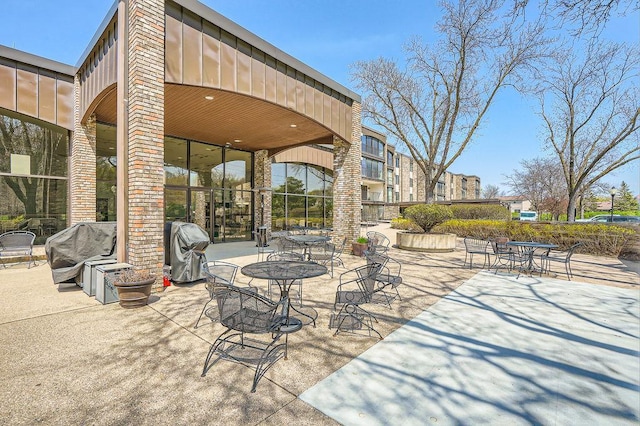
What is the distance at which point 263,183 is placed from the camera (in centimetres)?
1445

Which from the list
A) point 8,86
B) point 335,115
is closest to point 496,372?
point 335,115

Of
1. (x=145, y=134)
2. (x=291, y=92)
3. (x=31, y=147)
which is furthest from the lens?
(x=31, y=147)

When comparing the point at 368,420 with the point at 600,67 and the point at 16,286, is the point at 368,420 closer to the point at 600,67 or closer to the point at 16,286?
the point at 16,286

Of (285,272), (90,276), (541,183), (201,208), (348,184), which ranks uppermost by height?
(541,183)

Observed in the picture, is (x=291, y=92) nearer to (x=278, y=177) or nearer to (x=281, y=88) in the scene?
(x=281, y=88)

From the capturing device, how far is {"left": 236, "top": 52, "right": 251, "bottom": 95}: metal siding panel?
7.12m

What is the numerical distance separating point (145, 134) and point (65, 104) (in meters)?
5.86

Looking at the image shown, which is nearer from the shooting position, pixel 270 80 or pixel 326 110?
pixel 270 80

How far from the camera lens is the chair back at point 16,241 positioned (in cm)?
798

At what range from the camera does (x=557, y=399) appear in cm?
266

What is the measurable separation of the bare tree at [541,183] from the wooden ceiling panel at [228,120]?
26.0 meters

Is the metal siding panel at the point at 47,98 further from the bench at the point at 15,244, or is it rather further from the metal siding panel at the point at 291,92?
the metal siding panel at the point at 291,92

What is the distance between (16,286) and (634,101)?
82.7ft

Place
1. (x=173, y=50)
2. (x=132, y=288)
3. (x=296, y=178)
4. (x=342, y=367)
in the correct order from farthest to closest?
1. (x=296, y=178)
2. (x=173, y=50)
3. (x=132, y=288)
4. (x=342, y=367)
